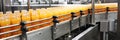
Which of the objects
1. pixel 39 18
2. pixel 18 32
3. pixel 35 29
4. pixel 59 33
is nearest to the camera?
pixel 18 32

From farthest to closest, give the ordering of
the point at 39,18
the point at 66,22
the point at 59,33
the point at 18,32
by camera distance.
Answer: the point at 66,22 → the point at 59,33 → the point at 39,18 → the point at 18,32

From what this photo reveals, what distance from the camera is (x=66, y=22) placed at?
1644 mm

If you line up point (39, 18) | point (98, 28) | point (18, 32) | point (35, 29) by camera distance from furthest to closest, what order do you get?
1. point (98, 28)
2. point (39, 18)
3. point (35, 29)
4. point (18, 32)

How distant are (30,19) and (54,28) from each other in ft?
0.76

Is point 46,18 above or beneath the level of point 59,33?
above

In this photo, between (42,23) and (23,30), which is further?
(42,23)

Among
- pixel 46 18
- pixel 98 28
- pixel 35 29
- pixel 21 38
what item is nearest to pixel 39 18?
pixel 46 18

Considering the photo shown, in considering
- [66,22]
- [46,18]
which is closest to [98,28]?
[66,22]

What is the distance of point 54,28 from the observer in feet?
4.54

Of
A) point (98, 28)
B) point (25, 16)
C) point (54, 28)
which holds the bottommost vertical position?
point (98, 28)

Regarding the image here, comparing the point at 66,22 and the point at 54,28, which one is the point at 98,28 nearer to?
the point at 66,22

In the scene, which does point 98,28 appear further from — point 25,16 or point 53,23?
point 25,16

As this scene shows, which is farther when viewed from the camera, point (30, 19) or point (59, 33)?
point (59, 33)

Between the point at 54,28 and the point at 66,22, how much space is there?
11.1 inches
